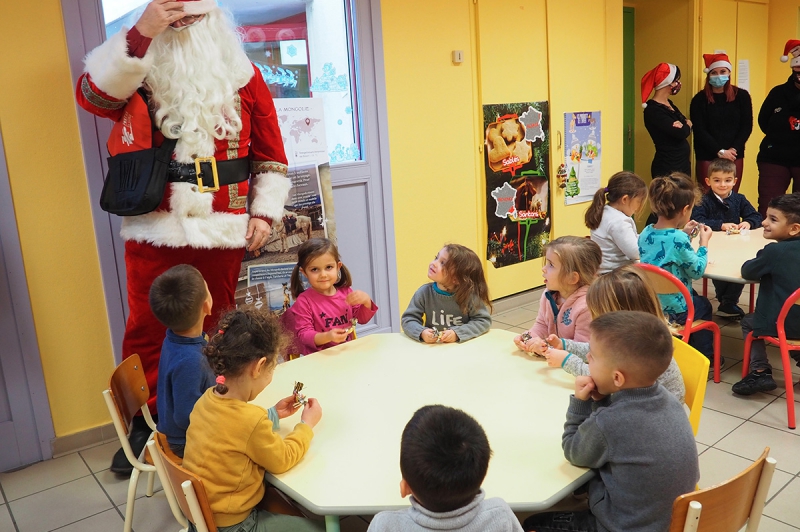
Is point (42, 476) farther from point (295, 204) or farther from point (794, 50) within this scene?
point (794, 50)

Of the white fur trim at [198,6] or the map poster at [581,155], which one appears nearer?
the white fur trim at [198,6]

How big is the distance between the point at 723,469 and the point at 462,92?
272cm

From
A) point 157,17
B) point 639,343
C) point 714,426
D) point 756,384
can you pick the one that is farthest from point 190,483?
point 756,384

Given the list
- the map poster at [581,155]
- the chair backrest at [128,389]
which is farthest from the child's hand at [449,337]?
the map poster at [581,155]

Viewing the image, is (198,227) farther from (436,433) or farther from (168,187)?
(436,433)

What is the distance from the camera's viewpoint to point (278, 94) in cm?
336

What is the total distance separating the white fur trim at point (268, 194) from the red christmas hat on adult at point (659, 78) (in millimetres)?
3991

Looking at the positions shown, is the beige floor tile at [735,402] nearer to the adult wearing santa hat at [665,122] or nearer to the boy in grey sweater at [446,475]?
the boy in grey sweater at [446,475]

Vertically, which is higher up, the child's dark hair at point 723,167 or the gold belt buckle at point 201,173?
the gold belt buckle at point 201,173

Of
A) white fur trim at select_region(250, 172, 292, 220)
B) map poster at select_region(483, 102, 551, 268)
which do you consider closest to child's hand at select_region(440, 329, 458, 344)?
white fur trim at select_region(250, 172, 292, 220)

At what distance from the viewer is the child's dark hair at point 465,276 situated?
240 centimetres

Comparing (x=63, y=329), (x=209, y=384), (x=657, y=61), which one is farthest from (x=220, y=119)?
(x=657, y=61)

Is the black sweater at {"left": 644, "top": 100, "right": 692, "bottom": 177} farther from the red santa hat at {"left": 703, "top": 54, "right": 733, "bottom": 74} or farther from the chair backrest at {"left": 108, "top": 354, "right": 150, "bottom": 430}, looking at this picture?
the chair backrest at {"left": 108, "top": 354, "right": 150, "bottom": 430}

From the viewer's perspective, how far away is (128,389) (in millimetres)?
1997
